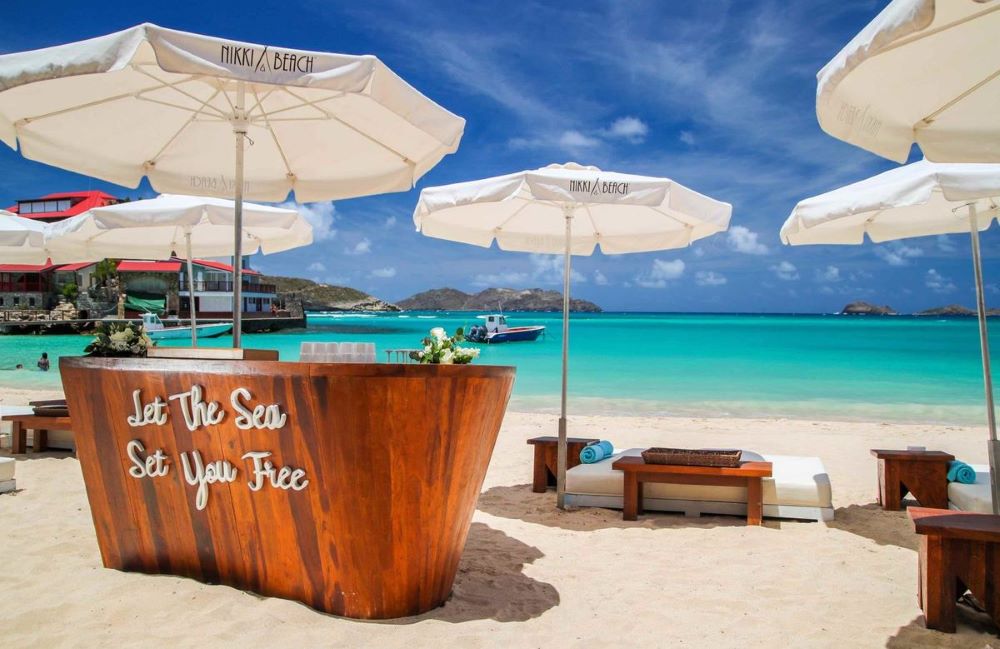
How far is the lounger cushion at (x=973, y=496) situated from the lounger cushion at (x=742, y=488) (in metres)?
0.86

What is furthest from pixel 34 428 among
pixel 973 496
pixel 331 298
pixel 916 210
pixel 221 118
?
pixel 331 298

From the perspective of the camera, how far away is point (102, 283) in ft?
171

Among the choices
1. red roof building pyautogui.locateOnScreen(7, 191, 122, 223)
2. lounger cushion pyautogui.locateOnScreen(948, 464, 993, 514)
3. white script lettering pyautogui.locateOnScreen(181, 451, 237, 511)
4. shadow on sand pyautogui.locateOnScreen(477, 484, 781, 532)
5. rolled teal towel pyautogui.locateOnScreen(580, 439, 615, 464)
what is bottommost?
shadow on sand pyautogui.locateOnScreen(477, 484, 781, 532)

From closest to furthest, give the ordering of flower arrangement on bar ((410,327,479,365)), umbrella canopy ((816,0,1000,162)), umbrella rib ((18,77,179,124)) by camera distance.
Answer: umbrella canopy ((816,0,1000,162))
flower arrangement on bar ((410,327,479,365))
umbrella rib ((18,77,179,124))


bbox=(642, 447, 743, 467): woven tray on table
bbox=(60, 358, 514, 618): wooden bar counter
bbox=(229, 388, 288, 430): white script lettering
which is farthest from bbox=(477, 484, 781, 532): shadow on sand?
bbox=(229, 388, 288, 430): white script lettering

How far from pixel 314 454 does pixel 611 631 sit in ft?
5.13

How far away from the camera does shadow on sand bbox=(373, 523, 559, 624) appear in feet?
10.5

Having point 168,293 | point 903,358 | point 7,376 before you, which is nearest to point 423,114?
point 7,376

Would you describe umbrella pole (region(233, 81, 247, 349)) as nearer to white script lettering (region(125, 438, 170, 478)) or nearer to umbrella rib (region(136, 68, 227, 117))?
umbrella rib (region(136, 68, 227, 117))

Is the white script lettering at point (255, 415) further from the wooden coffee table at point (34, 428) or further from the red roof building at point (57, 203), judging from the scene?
the red roof building at point (57, 203)

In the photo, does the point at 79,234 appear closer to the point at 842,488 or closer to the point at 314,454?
the point at 314,454

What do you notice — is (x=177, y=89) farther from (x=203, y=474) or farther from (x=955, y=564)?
(x=955, y=564)

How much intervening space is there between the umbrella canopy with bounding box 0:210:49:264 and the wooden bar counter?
5711 mm

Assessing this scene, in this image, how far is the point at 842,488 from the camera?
21.0ft
